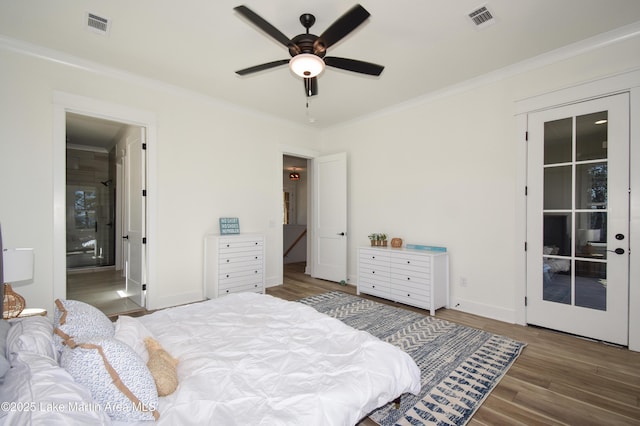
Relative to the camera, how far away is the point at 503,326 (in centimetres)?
316

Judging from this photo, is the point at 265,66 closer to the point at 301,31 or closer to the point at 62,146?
the point at 301,31

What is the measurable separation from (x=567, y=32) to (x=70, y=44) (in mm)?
4773

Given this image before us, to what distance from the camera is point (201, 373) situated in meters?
1.31

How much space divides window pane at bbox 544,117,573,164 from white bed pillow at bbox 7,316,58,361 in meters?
4.22

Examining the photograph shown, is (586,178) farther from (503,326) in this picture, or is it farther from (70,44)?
(70,44)

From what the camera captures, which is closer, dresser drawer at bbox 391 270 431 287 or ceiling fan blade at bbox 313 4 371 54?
ceiling fan blade at bbox 313 4 371 54

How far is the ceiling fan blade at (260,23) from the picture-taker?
1.83m

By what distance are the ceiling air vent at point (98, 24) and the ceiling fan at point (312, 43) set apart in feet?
4.08

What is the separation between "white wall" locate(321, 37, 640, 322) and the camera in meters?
3.16

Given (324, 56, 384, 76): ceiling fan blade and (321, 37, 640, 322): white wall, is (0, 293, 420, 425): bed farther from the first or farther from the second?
(321, 37, 640, 322): white wall

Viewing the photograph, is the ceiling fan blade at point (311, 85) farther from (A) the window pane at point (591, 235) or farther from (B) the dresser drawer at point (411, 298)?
(A) the window pane at point (591, 235)

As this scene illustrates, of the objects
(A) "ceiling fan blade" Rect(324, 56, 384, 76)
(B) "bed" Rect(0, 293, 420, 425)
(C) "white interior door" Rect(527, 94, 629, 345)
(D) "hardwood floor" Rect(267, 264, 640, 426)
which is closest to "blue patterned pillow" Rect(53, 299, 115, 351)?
(B) "bed" Rect(0, 293, 420, 425)

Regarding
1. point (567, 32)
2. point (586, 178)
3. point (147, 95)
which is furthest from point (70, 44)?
point (586, 178)

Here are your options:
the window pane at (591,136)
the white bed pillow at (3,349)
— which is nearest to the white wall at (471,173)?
the window pane at (591,136)
